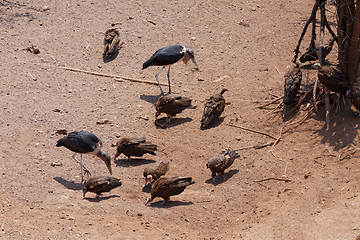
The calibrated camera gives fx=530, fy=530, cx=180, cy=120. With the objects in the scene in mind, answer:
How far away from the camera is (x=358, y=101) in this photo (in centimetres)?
903

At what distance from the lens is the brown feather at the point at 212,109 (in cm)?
1011

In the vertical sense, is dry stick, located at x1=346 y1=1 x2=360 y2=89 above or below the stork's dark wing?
above

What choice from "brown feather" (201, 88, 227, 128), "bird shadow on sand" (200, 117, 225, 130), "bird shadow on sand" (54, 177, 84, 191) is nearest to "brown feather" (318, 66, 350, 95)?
"brown feather" (201, 88, 227, 128)

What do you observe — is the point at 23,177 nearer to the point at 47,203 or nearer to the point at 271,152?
the point at 47,203

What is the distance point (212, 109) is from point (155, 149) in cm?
154

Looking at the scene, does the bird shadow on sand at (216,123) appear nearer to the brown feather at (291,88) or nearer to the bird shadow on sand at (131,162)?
the brown feather at (291,88)

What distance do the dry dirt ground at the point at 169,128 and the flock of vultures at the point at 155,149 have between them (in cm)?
21

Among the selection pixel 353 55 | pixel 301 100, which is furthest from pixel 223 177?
pixel 353 55

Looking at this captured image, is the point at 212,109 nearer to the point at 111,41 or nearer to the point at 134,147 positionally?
the point at 134,147

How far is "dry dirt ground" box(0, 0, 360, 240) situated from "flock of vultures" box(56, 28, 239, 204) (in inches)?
8.2

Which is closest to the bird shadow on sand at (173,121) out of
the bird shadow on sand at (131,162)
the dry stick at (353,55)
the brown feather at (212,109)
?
the brown feather at (212,109)

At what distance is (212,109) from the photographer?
1013cm

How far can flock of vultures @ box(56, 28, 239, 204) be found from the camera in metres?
7.91

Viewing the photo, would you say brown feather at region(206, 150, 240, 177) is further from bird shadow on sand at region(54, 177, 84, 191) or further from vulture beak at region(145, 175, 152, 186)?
bird shadow on sand at region(54, 177, 84, 191)
